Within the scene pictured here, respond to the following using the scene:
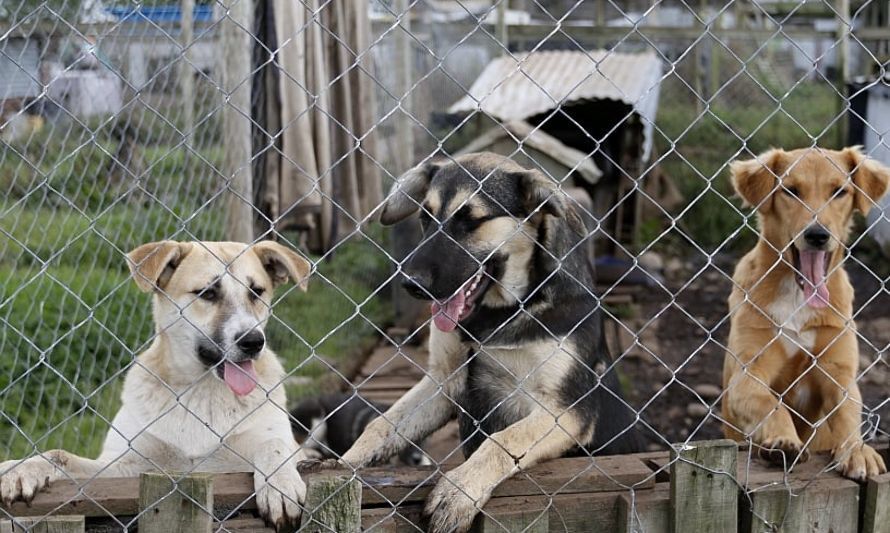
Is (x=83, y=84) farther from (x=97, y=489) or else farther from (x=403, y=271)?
(x=97, y=489)

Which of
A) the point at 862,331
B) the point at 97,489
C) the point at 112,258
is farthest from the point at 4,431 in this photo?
the point at 862,331

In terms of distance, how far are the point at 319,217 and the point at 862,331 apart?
441 cm

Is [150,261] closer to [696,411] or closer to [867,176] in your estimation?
[867,176]

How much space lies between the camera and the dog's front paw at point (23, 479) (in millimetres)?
2467

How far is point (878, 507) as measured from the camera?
279 cm

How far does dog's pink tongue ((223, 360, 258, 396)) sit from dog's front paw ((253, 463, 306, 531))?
81cm

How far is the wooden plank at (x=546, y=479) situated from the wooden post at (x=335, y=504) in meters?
0.15

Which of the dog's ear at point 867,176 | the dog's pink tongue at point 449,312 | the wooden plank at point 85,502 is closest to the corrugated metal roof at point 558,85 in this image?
the dog's ear at point 867,176

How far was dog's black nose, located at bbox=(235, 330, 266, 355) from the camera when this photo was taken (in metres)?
3.30

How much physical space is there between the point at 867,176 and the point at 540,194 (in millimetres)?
1365

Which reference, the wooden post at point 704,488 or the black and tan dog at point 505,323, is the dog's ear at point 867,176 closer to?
the black and tan dog at point 505,323

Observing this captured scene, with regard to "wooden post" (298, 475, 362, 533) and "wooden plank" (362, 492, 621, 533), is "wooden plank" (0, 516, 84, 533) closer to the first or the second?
"wooden post" (298, 475, 362, 533)

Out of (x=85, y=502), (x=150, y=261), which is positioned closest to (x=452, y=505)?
(x=85, y=502)

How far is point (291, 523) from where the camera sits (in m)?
2.51
